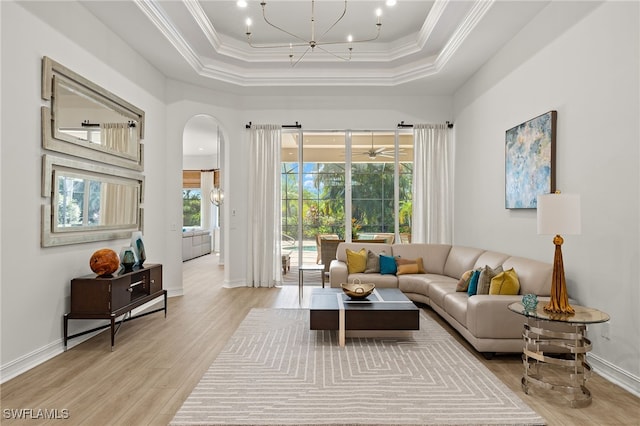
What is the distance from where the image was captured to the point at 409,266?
17.8 ft

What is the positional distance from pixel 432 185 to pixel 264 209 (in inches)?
113

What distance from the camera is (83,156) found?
3797 mm

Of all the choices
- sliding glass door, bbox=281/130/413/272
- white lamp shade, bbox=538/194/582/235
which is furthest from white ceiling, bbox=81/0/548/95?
white lamp shade, bbox=538/194/582/235

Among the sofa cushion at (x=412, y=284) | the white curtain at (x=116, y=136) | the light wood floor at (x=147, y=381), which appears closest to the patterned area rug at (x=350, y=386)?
the light wood floor at (x=147, y=381)

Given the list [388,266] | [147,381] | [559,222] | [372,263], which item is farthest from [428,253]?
[147,381]

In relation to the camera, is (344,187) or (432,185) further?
(344,187)

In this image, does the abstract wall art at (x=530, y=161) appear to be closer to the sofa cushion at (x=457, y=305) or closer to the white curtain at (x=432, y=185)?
the sofa cushion at (x=457, y=305)

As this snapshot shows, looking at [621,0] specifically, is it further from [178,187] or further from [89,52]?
[178,187]


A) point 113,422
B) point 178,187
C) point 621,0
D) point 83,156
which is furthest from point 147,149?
point 621,0

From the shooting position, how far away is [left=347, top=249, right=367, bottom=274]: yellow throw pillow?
5457mm

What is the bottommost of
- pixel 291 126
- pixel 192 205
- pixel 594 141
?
pixel 192 205

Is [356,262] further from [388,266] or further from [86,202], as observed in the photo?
[86,202]

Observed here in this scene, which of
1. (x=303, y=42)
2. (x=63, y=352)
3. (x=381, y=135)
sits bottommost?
(x=63, y=352)

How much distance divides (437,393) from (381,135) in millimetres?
4935
